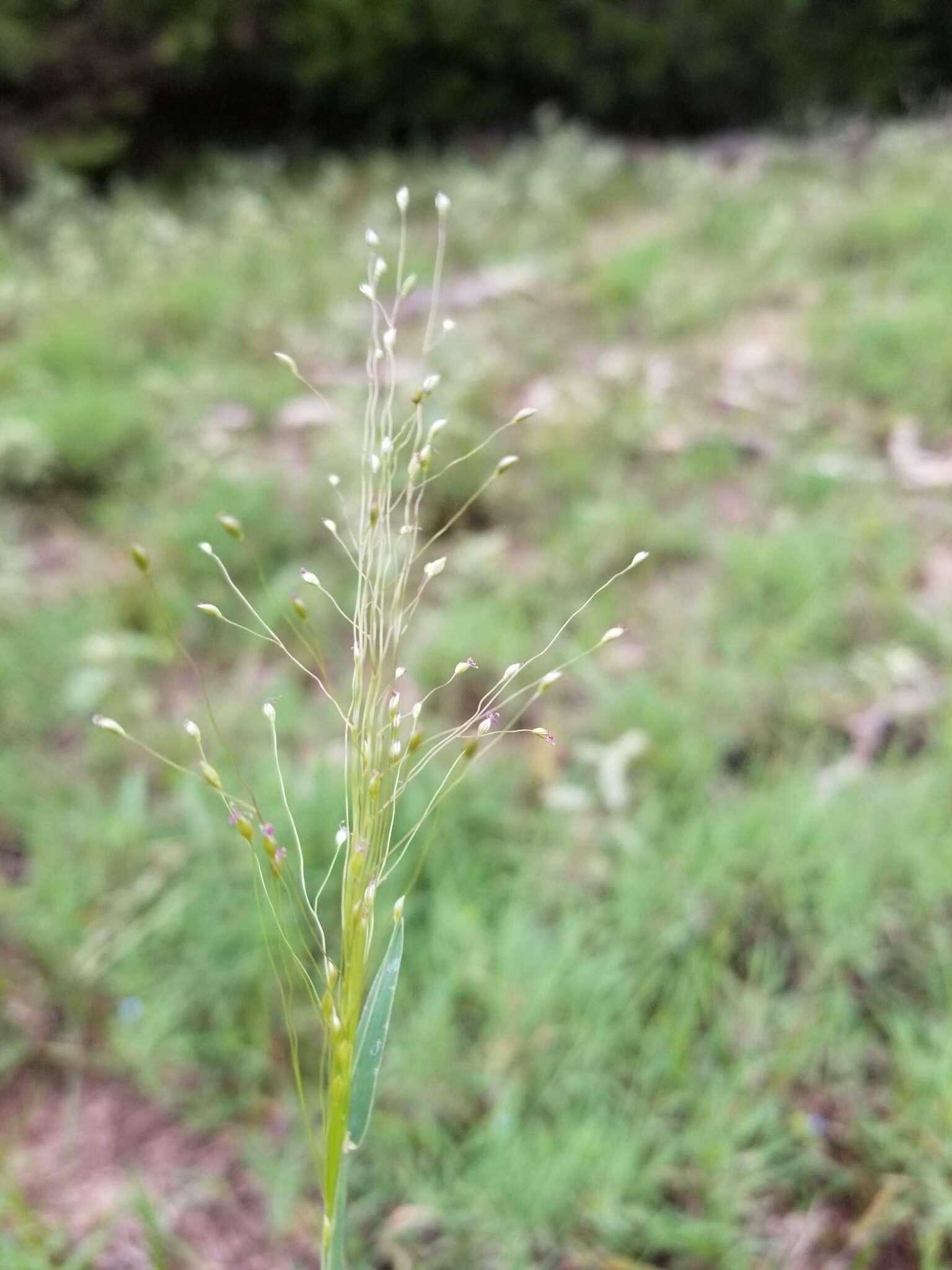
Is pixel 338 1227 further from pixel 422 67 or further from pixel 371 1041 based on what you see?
pixel 422 67

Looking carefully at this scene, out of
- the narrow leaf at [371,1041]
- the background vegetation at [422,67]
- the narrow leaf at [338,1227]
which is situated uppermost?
the background vegetation at [422,67]

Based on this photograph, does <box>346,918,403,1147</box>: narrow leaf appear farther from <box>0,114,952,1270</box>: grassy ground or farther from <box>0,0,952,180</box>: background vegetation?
<box>0,0,952,180</box>: background vegetation

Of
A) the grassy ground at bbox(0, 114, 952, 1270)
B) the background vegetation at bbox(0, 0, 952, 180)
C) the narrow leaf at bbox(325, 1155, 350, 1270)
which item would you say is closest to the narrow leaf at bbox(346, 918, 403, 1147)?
the narrow leaf at bbox(325, 1155, 350, 1270)

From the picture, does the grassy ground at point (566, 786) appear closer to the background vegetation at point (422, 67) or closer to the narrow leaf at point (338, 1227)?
the narrow leaf at point (338, 1227)

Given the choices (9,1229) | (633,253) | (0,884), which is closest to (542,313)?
(633,253)

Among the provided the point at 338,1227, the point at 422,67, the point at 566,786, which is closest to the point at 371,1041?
the point at 338,1227

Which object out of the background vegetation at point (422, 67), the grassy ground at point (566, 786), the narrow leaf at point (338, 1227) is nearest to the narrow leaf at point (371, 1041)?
the narrow leaf at point (338, 1227)

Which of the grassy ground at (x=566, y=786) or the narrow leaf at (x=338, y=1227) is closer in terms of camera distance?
the narrow leaf at (x=338, y=1227)
